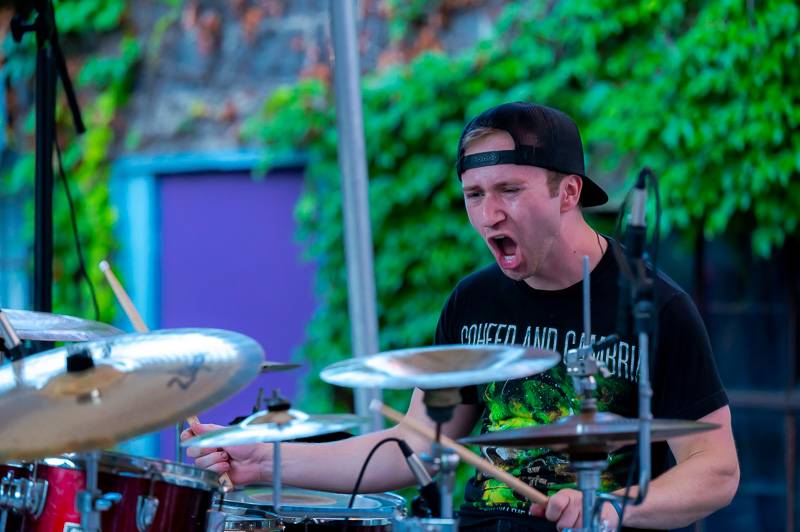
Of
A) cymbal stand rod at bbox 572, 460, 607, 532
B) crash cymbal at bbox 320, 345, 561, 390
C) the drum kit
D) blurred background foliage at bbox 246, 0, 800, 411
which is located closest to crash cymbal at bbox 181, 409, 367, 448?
the drum kit

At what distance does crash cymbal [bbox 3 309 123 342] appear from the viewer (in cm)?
250

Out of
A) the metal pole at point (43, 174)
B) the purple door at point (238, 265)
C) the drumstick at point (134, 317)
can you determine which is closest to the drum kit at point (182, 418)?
the drumstick at point (134, 317)

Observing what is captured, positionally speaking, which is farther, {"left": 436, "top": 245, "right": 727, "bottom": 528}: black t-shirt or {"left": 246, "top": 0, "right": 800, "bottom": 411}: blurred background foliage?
{"left": 246, "top": 0, "right": 800, "bottom": 411}: blurred background foliage

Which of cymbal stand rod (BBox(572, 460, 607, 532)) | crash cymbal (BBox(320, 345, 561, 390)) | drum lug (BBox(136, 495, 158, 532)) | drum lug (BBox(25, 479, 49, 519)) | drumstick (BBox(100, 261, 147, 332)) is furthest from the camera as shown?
drumstick (BBox(100, 261, 147, 332))

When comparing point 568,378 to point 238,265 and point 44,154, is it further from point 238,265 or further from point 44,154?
point 238,265

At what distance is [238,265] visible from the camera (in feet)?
17.7

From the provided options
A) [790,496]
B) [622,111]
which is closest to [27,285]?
[622,111]

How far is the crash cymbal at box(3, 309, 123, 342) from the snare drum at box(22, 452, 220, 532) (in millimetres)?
354

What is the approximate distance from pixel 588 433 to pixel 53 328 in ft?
4.26

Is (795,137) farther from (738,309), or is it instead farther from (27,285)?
(27,285)

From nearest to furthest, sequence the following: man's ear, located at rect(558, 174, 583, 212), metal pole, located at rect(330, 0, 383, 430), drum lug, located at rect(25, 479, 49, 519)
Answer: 1. drum lug, located at rect(25, 479, 49, 519)
2. man's ear, located at rect(558, 174, 583, 212)
3. metal pole, located at rect(330, 0, 383, 430)

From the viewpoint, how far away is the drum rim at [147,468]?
215 cm

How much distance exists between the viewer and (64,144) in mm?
5766

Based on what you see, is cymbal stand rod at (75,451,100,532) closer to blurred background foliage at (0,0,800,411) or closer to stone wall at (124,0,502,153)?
blurred background foliage at (0,0,800,411)
